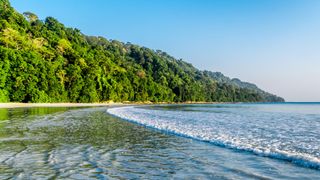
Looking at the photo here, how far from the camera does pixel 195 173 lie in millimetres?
7609

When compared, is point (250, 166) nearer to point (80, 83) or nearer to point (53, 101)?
point (53, 101)

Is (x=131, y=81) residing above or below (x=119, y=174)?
above

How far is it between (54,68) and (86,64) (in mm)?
22554

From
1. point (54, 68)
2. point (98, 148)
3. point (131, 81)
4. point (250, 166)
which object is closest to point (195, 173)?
point (250, 166)

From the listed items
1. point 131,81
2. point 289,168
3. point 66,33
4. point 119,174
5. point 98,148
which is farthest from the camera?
point 66,33

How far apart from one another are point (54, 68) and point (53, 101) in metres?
12.1

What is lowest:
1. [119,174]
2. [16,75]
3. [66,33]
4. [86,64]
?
[119,174]

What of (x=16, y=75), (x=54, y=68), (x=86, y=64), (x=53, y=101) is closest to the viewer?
(x=16, y=75)

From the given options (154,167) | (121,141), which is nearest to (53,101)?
(121,141)

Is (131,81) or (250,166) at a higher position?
(131,81)

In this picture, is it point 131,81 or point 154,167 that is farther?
point 131,81

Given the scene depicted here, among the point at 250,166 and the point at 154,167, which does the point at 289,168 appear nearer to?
the point at 250,166

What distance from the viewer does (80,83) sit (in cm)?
10038

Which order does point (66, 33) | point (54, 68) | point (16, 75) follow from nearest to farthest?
point (16, 75) < point (54, 68) < point (66, 33)
